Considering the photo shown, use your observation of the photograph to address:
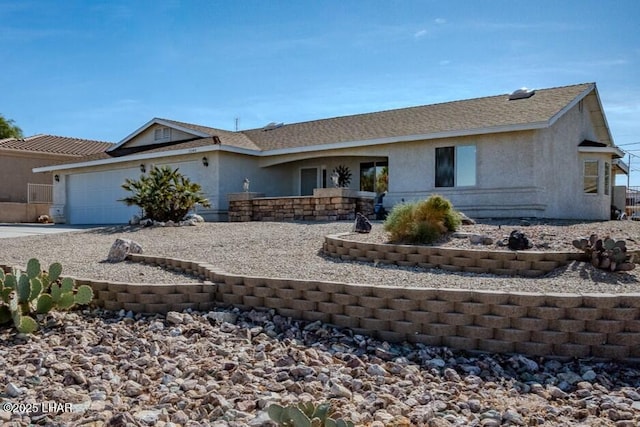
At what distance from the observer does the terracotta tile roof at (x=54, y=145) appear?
26.4m

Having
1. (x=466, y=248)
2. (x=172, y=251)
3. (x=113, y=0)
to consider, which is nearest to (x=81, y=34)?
(x=113, y=0)

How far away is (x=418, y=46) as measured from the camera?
37.4 ft

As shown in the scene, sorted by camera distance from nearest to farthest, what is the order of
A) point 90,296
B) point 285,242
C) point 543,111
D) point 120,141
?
1. point 90,296
2. point 285,242
3. point 543,111
4. point 120,141

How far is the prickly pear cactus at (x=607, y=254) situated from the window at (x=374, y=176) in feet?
36.5

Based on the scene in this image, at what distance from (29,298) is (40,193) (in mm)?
24283

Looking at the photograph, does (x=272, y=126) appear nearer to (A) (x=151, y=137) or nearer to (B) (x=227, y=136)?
(B) (x=227, y=136)

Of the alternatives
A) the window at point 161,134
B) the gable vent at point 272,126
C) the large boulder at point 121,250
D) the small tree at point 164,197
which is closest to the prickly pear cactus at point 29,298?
the large boulder at point 121,250

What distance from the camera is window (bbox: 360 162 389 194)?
17.4 meters

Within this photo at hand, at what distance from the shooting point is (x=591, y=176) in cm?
1576

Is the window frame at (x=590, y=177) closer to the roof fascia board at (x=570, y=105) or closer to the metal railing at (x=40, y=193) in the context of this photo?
the roof fascia board at (x=570, y=105)

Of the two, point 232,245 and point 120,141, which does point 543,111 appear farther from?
point 120,141

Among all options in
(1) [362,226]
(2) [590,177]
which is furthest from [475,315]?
(2) [590,177]

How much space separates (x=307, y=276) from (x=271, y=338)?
1.32 metres

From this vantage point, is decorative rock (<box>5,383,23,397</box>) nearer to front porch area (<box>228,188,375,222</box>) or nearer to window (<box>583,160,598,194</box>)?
front porch area (<box>228,188,375,222</box>)
